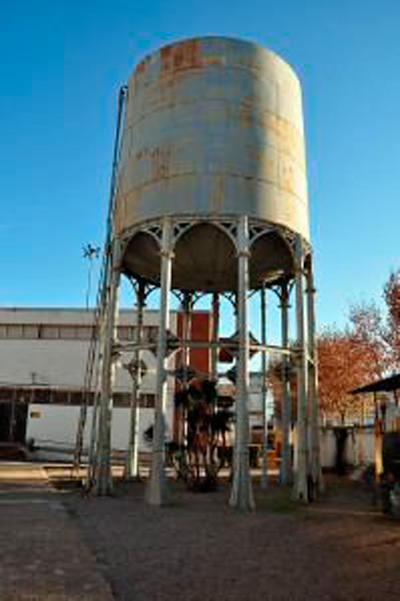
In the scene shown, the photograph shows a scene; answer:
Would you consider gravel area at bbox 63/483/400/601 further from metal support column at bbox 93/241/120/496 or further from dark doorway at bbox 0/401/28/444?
dark doorway at bbox 0/401/28/444

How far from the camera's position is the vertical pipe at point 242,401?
1238cm

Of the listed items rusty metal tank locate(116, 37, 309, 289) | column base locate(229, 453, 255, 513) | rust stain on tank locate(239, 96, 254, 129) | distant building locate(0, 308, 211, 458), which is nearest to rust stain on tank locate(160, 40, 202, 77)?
rusty metal tank locate(116, 37, 309, 289)

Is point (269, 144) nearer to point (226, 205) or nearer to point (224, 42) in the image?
point (226, 205)

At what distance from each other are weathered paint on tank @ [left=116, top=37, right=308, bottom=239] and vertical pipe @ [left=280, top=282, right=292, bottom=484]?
3.64 metres

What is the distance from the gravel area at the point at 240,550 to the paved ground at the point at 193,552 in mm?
15

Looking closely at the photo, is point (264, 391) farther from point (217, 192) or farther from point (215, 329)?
point (217, 192)

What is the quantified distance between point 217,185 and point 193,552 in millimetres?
9800

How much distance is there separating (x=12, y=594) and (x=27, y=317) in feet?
110

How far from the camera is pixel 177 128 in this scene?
50.0 ft

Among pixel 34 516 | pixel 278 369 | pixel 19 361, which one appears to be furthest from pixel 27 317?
pixel 34 516

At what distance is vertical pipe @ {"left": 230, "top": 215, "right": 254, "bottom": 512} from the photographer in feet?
40.6

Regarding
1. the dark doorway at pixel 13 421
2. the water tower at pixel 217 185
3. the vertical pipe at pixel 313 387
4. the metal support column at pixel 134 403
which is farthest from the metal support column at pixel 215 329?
the dark doorway at pixel 13 421

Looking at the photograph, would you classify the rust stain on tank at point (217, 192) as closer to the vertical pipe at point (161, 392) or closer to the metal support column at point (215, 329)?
the vertical pipe at point (161, 392)

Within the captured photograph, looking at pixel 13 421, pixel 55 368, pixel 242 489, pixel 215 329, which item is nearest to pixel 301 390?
pixel 242 489
